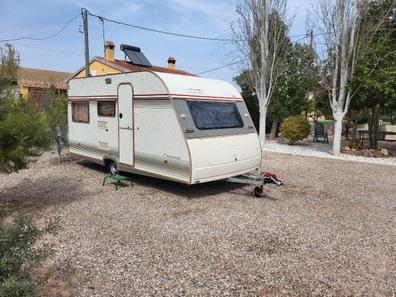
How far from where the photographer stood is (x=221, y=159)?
6.61 m

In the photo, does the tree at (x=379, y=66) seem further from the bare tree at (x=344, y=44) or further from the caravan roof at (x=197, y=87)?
the caravan roof at (x=197, y=87)

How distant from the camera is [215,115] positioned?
7.14 metres

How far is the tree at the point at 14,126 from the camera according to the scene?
474 centimetres

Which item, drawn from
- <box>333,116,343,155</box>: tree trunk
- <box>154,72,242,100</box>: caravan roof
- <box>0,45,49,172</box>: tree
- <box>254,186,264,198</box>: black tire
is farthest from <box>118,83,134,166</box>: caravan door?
<box>333,116,343,155</box>: tree trunk

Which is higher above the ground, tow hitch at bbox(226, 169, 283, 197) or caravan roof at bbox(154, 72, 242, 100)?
caravan roof at bbox(154, 72, 242, 100)

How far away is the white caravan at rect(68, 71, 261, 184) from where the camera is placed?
641 cm

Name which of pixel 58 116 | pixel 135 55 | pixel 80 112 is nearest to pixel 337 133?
pixel 80 112

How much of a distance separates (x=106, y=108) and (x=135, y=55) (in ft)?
35.2

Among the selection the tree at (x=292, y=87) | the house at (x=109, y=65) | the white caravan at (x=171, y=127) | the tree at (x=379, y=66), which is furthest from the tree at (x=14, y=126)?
the house at (x=109, y=65)

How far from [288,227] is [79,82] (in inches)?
265

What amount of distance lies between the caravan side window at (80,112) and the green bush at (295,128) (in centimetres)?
964

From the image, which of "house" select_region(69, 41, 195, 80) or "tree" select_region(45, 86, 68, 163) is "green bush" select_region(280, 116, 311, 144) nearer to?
"house" select_region(69, 41, 195, 80)

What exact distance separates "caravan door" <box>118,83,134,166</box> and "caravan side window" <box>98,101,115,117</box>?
0.32 meters

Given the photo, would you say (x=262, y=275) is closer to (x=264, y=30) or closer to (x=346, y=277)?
(x=346, y=277)
